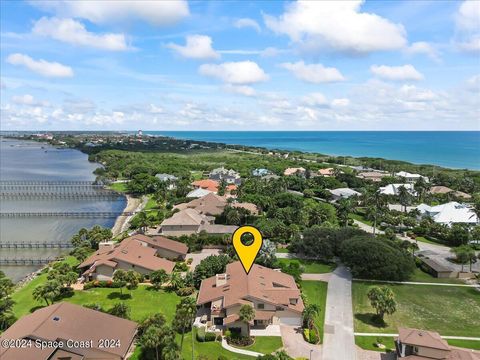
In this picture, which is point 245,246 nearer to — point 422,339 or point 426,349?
point 422,339

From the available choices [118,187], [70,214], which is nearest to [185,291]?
[70,214]

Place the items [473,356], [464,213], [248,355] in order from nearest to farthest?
[473,356] → [248,355] → [464,213]

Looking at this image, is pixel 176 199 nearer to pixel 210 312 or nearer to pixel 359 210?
pixel 359 210

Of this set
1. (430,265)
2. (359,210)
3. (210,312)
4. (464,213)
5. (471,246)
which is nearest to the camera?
(210,312)

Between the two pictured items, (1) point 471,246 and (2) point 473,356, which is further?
(1) point 471,246

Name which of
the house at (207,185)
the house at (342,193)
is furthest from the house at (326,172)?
the house at (207,185)

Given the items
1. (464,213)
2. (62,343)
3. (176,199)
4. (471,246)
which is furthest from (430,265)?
(176,199)

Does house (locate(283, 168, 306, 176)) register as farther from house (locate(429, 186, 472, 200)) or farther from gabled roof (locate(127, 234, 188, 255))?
gabled roof (locate(127, 234, 188, 255))
